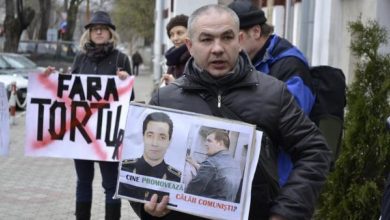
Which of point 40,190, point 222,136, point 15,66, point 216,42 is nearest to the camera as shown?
point 222,136

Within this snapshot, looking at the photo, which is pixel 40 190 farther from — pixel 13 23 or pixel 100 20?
pixel 13 23

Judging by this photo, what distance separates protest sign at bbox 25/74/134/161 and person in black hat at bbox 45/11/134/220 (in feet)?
0.40

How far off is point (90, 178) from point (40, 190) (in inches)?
120

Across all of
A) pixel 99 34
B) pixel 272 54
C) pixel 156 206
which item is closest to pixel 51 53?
pixel 99 34

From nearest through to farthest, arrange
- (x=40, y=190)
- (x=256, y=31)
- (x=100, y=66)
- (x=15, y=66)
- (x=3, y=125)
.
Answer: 1. (x=256, y=31)
2. (x=3, y=125)
3. (x=100, y=66)
4. (x=40, y=190)
5. (x=15, y=66)

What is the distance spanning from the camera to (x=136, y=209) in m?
2.78

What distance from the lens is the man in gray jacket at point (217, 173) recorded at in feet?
8.33

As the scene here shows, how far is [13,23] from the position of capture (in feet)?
100

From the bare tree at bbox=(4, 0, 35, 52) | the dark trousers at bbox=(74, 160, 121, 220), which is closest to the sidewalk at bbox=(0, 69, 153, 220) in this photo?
the dark trousers at bbox=(74, 160, 121, 220)

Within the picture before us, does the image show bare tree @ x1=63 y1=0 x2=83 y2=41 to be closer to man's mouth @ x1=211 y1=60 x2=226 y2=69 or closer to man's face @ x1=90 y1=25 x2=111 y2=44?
man's face @ x1=90 y1=25 x2=111 y2=44

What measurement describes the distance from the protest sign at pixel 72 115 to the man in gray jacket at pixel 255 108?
337 cm

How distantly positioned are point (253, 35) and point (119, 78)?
248cm

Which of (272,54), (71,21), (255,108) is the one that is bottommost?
(255,108)

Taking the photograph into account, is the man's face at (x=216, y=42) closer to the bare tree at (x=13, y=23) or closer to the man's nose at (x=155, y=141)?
the man's nose at (x=155, y=141)
